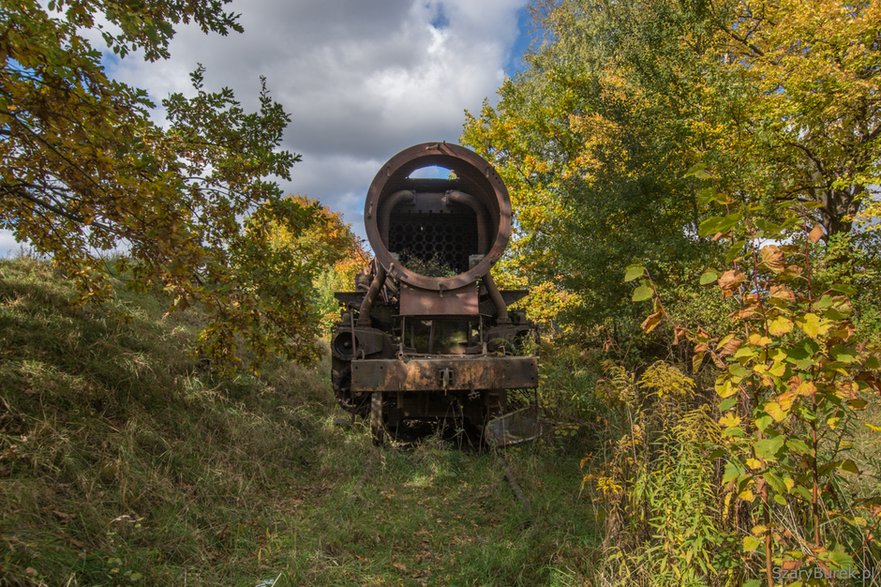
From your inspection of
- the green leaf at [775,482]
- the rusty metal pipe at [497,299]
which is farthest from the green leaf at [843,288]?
the rusty metal pipe at [497,299]

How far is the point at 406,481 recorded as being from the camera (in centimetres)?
525

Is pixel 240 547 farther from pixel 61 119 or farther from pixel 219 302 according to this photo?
pixel 61 119

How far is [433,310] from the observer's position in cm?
623

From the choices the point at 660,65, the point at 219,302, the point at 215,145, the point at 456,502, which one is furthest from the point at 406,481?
the point at 660,65

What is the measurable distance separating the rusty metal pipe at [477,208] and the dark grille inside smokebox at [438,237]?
32cm

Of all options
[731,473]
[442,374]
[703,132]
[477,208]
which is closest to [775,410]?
Answer: [731,473]

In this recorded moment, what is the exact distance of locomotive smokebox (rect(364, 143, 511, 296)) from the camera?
626 centimetres

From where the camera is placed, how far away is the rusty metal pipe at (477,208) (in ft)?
23.1

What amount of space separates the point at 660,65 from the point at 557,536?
919cm

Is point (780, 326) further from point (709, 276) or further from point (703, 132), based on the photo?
point (703, 132)

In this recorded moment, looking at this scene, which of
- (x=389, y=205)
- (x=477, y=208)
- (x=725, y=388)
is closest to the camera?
(x=725, y=388)

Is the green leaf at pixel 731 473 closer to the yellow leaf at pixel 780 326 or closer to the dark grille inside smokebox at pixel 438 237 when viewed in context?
the yellow leaf at pixel 780 326

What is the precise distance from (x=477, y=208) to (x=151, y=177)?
166 inches

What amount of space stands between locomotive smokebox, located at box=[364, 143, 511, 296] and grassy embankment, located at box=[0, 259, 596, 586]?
6.10ft
